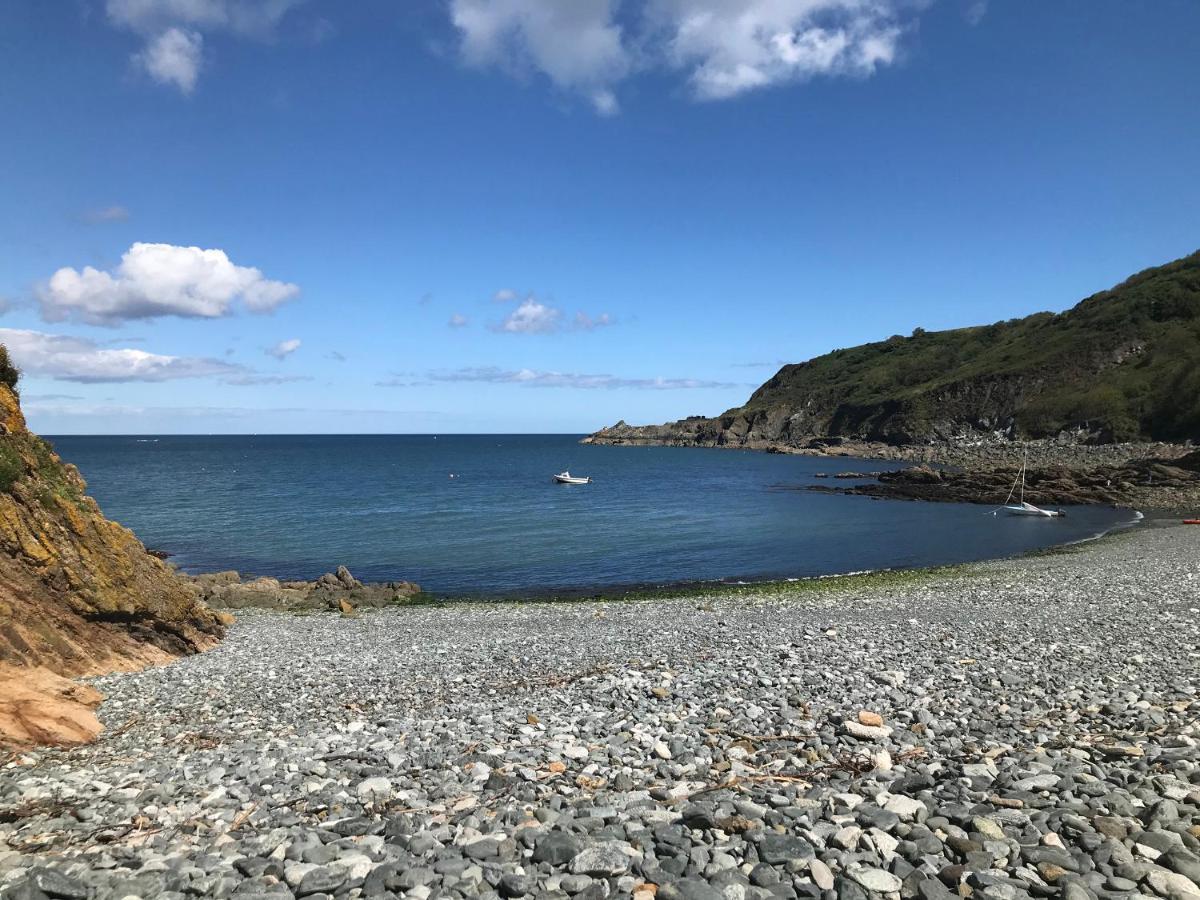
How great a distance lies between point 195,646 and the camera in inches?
791

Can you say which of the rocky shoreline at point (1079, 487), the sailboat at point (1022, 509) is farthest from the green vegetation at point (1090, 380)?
the sailboat at point (1022, 509)

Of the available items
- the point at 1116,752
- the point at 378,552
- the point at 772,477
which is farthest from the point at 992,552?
the point at 772,477

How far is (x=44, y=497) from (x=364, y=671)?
8.99 metres

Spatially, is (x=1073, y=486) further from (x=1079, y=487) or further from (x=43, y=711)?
(x=43, y=711)

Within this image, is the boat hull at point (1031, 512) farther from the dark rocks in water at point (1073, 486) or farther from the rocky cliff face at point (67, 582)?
the rocky cliff face at point (67, 582)

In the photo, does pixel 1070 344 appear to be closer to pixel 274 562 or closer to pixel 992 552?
pixel 992 552

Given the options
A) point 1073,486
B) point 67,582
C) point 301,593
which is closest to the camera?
point 67,582

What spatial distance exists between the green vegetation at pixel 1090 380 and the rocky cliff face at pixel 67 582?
13357 cm

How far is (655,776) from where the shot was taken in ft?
28.4

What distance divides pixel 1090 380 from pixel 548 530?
453ft

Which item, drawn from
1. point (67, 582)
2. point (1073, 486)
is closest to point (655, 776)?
point (67, 582)

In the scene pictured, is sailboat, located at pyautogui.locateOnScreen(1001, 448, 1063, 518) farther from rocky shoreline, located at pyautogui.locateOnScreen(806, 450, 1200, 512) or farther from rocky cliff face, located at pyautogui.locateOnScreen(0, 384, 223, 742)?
rocky cliff face, located at pyautogui.locateOnScreen(0, 384, 223, 742)

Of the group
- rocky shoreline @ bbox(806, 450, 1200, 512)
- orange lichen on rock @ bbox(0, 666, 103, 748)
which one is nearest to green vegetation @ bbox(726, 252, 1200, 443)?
rocky shoreline @ bbox(806, 450, 1200, 512)

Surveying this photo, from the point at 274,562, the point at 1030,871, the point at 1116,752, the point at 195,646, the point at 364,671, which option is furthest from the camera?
the point at 274,562
